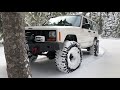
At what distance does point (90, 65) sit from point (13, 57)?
3.88 meters

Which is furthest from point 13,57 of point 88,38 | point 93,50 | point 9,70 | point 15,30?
point 93,50

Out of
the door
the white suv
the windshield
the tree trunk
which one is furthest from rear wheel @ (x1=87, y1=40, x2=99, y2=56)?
the tree trunk

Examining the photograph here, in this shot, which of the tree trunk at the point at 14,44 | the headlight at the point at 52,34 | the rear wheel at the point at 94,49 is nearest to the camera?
the tree trunk at the point at 14,44

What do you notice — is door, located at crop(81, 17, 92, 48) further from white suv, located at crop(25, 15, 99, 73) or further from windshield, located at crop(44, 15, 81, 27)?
white suv, located at crop(25, 15, 99, 73)

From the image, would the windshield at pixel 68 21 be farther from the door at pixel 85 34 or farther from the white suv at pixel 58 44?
the white suv at pixel 58 44

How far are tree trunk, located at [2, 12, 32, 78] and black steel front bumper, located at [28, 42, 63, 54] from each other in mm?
2180

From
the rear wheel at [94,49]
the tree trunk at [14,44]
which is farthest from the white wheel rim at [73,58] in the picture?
the tree trunk at [14,44]

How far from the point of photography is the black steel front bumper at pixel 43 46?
5.06 meters

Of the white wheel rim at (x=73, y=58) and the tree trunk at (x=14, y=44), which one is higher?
the tree trunk at (x=14, y=44)

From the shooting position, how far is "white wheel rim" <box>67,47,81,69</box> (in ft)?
17.9

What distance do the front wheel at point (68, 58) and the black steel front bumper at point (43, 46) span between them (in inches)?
10.0

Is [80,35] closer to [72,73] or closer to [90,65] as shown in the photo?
[90,65]

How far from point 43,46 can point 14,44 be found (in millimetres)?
2264

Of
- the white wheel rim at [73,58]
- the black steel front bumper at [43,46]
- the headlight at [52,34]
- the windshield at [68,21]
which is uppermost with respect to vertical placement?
the windshield at [68,21]
